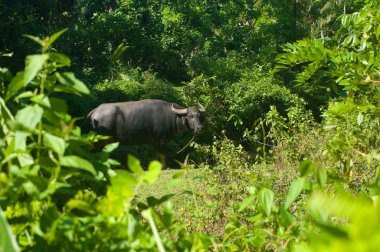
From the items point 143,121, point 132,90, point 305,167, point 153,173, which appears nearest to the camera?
point 153,173

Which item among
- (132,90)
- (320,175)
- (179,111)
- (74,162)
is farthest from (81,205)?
(132,90)

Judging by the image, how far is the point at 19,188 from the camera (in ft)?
2.59

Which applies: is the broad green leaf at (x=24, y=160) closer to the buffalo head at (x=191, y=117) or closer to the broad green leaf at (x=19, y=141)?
the broad green leaf at (x=19, y=141)

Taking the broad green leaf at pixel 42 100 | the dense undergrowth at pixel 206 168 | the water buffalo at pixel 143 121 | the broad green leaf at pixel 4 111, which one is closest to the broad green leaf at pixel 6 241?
the dense undergrowth at pixel 206 168

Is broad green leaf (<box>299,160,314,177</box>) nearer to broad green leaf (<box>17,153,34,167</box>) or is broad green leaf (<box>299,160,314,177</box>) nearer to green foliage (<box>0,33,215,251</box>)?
green foliage (<box>0,33,215,251</box>)

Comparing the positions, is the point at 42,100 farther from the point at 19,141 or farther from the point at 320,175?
the point at 320,175

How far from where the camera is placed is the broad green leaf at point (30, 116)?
763 mm

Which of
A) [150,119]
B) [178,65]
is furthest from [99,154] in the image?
[178,65]

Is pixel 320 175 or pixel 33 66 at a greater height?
pixel 33 66

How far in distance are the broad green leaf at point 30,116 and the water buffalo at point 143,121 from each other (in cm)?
960

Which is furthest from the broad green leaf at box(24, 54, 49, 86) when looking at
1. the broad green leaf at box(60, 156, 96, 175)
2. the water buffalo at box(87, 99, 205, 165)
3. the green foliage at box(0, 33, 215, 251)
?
the water buffalo at box(87, 99, 205, 165)

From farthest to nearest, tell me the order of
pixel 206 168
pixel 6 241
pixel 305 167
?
1. pixel 206 168
2. pixel 305 167
3. pixel 6 241

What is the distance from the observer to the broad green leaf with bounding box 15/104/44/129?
2.50 feet

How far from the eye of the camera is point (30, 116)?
0.77 metres
